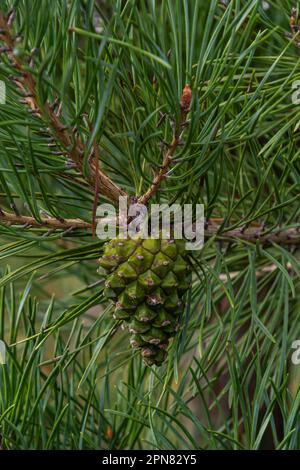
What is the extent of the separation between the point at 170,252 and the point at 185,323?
0.07m

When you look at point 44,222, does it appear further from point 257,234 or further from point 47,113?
point 257,234

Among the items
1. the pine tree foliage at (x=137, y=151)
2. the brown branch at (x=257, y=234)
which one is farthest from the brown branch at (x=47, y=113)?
the brown branch at (x=257, y=234)

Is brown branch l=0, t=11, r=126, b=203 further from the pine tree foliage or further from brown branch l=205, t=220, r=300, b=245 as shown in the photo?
brown branch l=205, t=220, r=300, b=245

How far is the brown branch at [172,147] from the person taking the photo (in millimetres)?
446

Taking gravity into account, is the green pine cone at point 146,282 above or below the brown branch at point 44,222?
below

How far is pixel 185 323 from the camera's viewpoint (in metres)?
0.53

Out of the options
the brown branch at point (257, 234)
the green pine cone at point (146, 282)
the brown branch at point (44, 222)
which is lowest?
the green pine cone at point (146, 282)

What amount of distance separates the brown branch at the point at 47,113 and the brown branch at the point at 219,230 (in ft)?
0.13

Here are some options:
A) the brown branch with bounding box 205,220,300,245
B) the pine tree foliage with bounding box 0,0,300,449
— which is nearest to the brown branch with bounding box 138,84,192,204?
the pine tree foliage with bounding box 0,0,300,449

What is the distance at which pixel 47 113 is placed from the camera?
0.44 metres

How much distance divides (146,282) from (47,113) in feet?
0.43

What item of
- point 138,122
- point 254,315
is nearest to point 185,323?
point 254,315

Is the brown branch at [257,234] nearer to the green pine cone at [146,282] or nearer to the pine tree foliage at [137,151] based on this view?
the pine tree foliage at [137,151]

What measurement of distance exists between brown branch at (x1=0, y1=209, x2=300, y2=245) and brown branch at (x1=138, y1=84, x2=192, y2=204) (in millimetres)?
55
